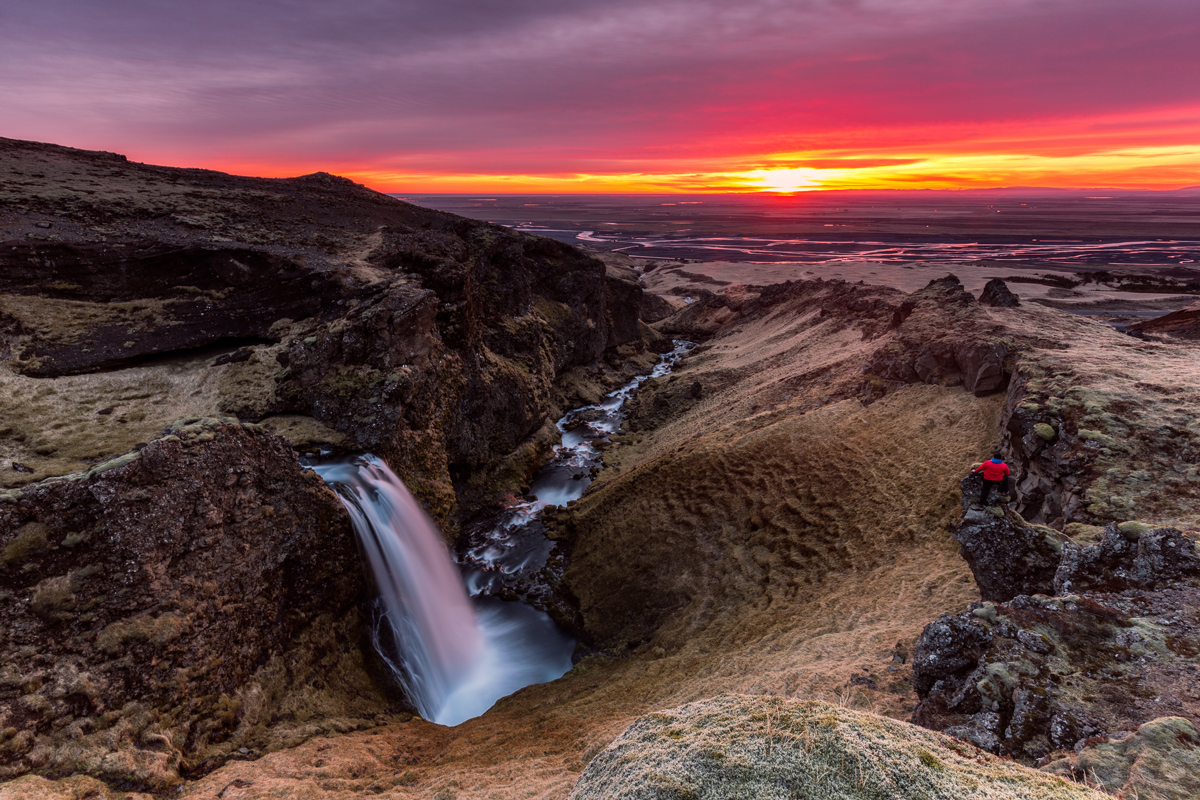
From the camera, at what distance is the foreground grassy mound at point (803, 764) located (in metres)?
4.70

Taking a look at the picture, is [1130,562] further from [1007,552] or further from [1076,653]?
[1076,653]

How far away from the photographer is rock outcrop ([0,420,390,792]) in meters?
8.85

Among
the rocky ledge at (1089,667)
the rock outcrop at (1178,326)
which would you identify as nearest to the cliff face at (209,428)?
the rocky ledge at (1089,667)

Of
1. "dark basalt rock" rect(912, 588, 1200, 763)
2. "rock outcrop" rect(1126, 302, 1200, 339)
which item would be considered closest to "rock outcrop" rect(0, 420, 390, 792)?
"dark basalt rock" rect(912, 588, 1200, 763)

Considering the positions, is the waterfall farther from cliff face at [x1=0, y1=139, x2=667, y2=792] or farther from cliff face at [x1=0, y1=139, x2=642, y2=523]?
cliff face at [x1=0, y1=139, x2=642, y2=523]

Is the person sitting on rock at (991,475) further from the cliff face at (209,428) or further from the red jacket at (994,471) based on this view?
the cliff face at (209,428)

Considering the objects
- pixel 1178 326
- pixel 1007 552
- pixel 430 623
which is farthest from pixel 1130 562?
pixel 1178 326

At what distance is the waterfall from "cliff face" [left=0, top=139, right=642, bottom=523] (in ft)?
5.81

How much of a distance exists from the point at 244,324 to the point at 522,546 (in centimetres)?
1510

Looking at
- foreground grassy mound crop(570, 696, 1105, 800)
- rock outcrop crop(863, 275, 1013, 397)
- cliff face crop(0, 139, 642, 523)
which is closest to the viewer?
foreground grassy mound crop(570, 696, 1105, 800)

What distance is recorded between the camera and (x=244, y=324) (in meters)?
22.7

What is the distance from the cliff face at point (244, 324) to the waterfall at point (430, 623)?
177 centimetres

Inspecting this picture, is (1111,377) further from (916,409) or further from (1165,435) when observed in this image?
(916,409)

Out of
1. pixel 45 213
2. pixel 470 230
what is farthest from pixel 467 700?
pixel 470 230
